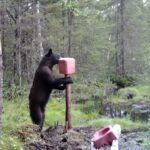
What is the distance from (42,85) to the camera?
759cm

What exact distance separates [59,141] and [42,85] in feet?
4.36

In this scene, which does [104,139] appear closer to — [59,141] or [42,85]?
[59,141]

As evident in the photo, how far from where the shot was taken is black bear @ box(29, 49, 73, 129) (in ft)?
24.5

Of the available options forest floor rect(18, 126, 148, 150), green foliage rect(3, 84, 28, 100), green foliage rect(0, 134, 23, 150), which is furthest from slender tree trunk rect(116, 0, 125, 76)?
green foliage rect(0, 134, 23, 150)

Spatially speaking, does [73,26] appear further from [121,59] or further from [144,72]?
[144,72]

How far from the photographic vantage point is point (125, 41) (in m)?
31.8

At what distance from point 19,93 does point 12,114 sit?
2985 mm

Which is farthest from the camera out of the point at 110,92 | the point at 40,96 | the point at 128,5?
the point at 128,5

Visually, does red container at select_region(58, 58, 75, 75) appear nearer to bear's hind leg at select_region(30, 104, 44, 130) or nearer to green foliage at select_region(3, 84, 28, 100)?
bear's hind leg at select_region(30, 104, 44, 130)

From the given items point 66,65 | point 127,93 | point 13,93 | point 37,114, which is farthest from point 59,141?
point 127,93

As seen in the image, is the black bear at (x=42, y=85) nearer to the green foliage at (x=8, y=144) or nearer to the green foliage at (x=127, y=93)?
the green foliage at (x=8, y=144)

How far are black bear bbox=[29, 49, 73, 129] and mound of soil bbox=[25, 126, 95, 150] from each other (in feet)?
1.35

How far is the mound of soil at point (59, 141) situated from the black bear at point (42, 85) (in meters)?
0.41

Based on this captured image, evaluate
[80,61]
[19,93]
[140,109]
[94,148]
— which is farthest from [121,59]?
[94,148]
